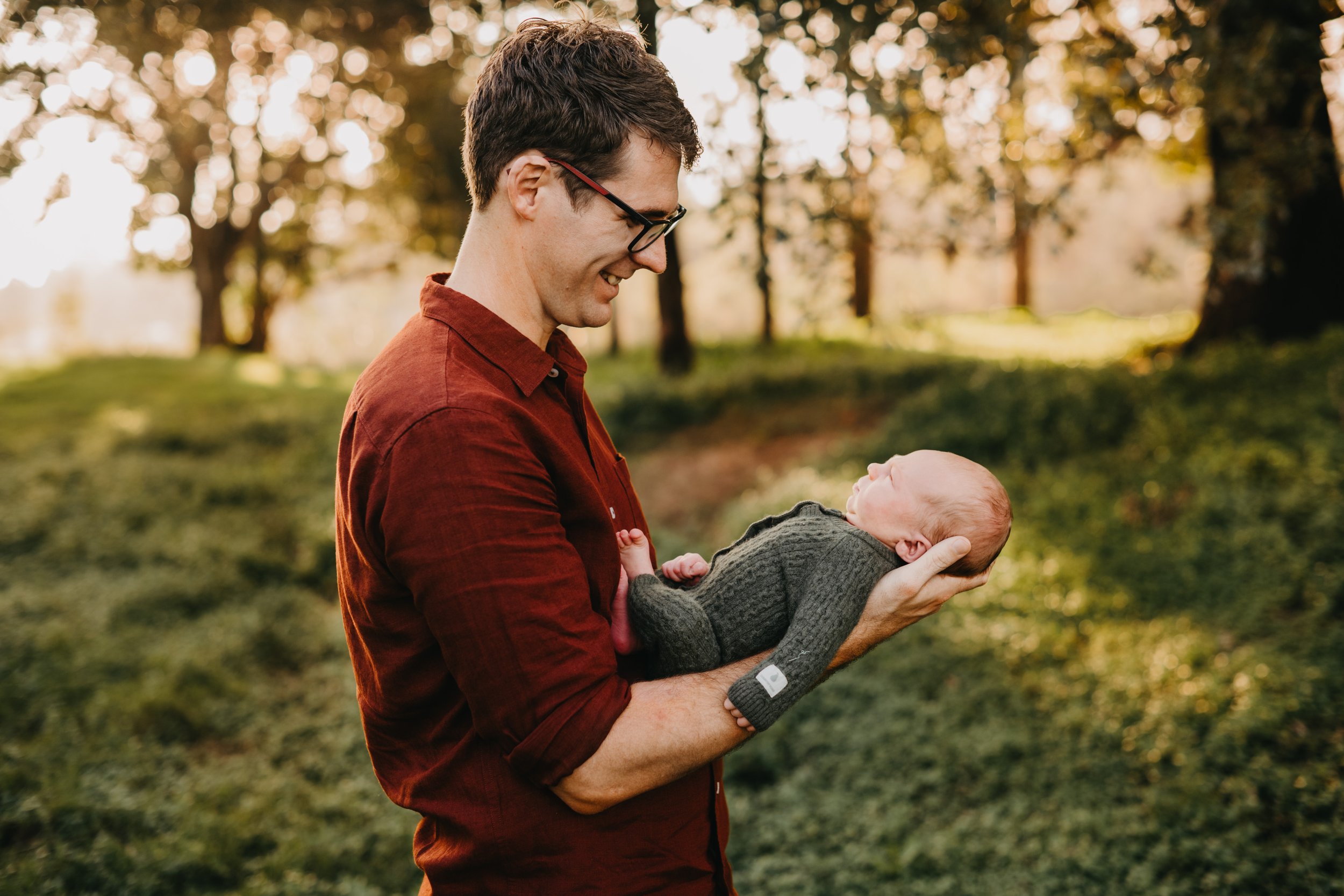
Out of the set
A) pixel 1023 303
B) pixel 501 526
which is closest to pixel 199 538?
pixel 501 526

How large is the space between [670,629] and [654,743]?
0.33 meters

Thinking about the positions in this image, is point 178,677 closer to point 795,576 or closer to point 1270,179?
point 795,576

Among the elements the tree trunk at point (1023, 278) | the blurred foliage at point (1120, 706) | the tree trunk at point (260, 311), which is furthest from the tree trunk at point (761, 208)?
the tree trunk at point (260, 311)

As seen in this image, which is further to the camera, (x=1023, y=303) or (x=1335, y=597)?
(x=1023, y=303)

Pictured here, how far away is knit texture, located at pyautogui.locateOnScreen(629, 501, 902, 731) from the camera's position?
5.28 ft

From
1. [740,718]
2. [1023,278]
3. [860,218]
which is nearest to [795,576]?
[740,718]

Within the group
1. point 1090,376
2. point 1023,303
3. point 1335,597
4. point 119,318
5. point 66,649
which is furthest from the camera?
point 119,318

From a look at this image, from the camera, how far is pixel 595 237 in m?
1.63

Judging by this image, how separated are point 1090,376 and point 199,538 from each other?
8161 mm

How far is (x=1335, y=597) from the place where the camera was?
15.9 ft

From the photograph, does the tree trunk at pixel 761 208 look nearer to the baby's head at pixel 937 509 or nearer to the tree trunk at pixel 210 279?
the baby's head at pixel 937 509

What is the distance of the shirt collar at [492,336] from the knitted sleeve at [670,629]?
18.7 inches

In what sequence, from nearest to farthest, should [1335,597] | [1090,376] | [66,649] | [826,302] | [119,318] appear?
1. [1335,597]
2. [66,649]
3. [826,302]
4. [1090,376]
5. [119,318]

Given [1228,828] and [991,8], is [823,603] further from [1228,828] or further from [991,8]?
[991,8]
